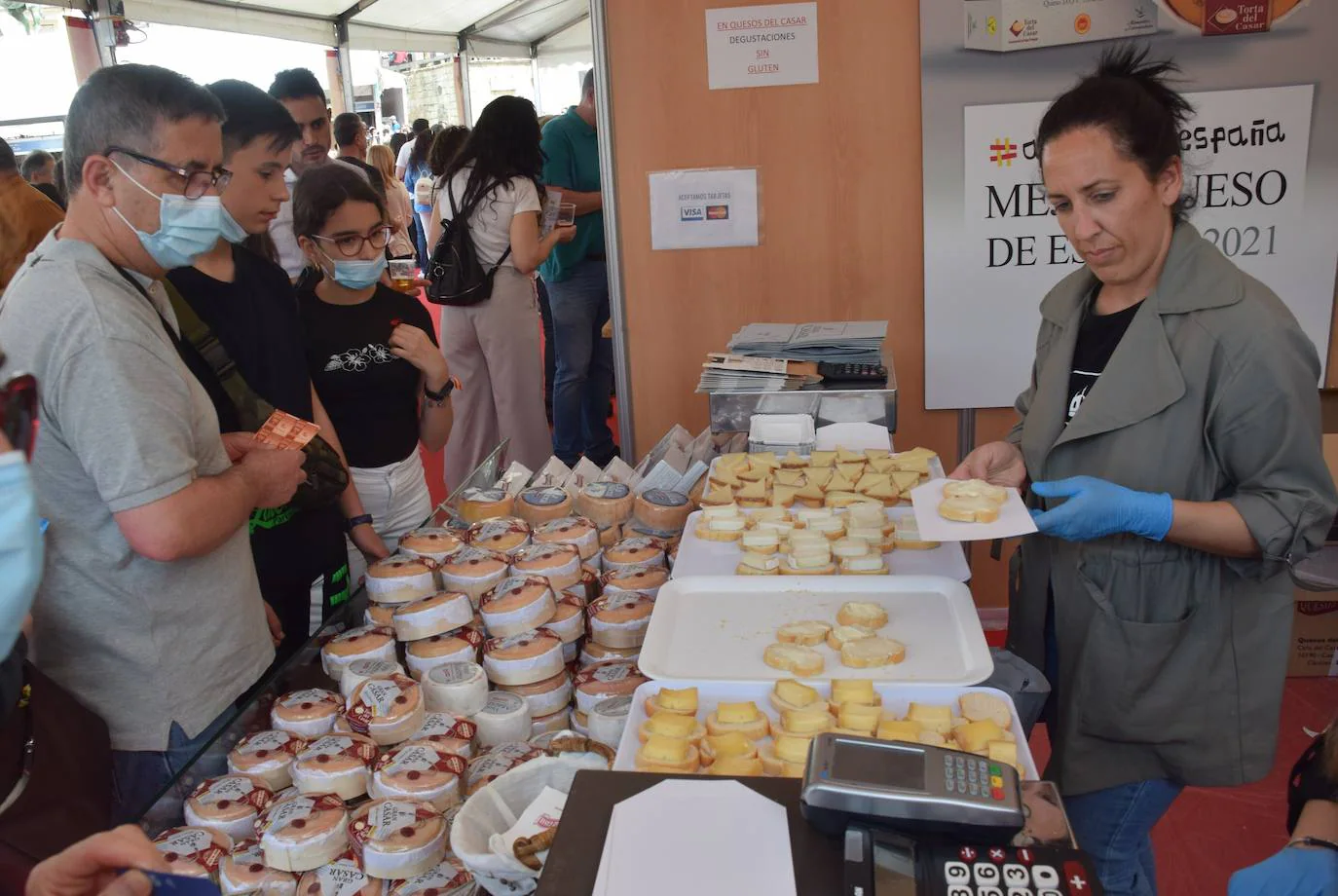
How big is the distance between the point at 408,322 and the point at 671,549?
1070mm

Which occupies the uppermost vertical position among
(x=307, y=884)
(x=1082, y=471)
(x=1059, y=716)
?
(x=1082, y=471)

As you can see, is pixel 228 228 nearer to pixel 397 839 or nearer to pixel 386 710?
pixel 386 710

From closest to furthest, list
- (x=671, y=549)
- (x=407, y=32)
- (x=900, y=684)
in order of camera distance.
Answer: (x=900, y=684), (x=671, y=549), (x=407, y=32)

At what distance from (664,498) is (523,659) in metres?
0.67

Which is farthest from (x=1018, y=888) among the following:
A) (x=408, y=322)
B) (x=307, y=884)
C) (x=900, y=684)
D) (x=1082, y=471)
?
(x=408, y=322)

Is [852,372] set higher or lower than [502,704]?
higher

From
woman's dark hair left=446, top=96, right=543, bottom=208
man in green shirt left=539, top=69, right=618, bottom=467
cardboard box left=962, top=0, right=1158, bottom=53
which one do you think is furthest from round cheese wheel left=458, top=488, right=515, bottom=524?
man in green shirt left=539, top=69, right=618, bottom=467

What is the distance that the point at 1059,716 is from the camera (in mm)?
1798

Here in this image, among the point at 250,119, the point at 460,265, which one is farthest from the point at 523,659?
the point at 460,265

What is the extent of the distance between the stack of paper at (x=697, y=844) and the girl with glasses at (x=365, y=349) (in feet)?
5.79

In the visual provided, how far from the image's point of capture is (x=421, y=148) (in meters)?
10.3

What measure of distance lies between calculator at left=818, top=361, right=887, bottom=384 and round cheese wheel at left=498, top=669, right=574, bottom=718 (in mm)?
1189

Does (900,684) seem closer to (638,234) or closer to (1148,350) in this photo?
(1148,350)

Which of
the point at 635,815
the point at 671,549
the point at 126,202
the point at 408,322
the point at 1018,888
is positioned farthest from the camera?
the point at 408,322
